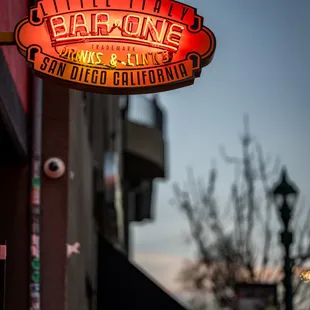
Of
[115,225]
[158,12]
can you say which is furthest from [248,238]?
[158,12]

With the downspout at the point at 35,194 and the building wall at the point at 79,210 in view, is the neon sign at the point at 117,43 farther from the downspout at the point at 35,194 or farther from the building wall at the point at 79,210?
the building wall at the point at 79,210

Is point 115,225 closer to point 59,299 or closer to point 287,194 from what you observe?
point 287,194

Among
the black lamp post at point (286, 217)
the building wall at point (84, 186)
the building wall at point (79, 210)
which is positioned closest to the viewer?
the building wall at point (79, 210)

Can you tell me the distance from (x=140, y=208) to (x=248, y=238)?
4.46 m

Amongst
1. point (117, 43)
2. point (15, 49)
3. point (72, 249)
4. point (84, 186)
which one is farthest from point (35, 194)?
point (84, 186)

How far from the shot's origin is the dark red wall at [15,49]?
7.95 metres

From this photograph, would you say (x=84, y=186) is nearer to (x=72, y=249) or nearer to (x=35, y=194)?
(x=72, y=249)

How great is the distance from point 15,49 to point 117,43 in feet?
6.04

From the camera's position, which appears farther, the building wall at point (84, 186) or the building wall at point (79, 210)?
the building wall at point (84, 186)

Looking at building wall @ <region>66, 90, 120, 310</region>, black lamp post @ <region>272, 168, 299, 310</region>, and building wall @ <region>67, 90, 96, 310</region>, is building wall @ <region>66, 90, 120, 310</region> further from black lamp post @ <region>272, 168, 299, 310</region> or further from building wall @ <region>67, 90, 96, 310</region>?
black lamp post @ <region>272, 168, 299, 310</region>

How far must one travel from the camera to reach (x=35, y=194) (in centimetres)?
1002

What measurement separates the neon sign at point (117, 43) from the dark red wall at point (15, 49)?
0.73m

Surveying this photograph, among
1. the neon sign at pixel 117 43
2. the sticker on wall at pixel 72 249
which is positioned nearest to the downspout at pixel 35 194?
the sticker on wall at pixel 72 249

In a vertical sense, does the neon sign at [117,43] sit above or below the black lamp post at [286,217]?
above
